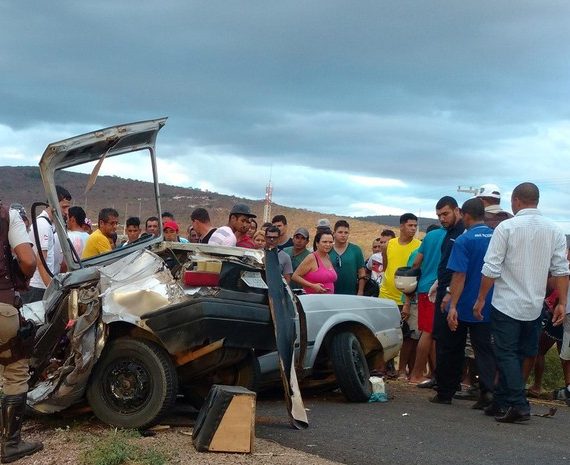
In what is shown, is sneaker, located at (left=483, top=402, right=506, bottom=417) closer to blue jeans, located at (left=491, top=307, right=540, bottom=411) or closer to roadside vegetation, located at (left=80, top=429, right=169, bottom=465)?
blue jeans, located at (left=491, top=307, right=540, bottom=411)

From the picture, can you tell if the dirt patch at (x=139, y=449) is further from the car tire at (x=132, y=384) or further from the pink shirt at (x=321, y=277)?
the pink shirt at (x=321, y=277)

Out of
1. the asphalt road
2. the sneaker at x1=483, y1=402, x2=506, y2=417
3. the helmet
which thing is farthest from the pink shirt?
the sneaker at x1=483, y1=402, x2=506, y2=417

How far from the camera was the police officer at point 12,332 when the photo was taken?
565 cm

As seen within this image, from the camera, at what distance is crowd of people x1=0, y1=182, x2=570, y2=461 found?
6.97 meters

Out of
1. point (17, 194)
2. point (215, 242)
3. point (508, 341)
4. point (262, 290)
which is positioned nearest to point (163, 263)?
point (262, 290)

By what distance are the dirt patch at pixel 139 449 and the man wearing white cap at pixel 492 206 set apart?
12.3ft

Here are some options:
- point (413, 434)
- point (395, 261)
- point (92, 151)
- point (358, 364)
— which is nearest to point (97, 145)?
point (92, 151)

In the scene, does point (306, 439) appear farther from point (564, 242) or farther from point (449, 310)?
point (564, 242)

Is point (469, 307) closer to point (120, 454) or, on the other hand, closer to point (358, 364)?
point (358, 364)

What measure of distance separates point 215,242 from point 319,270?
1662mm

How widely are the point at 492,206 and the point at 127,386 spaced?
435 centimetres

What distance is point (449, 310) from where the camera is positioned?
7.59 meters

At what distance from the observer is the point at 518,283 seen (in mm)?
7074

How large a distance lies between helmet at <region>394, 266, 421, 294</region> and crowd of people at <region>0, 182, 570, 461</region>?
0.06 meters
